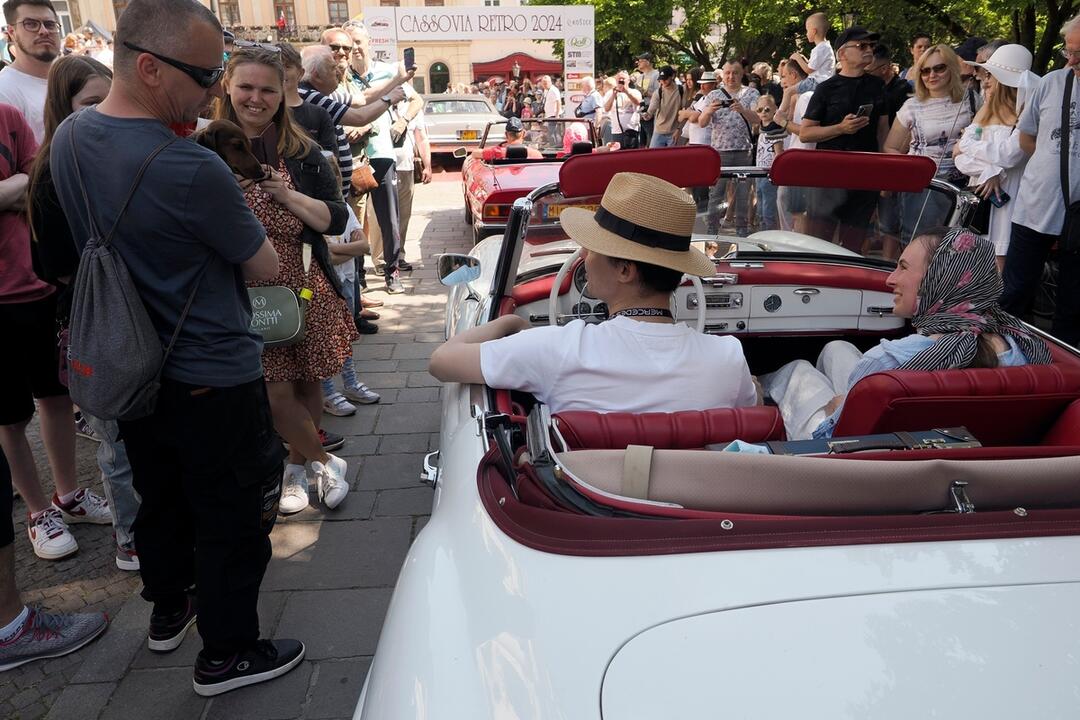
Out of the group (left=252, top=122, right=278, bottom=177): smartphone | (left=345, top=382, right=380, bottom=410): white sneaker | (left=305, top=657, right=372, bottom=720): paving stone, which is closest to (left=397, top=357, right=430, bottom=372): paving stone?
(left=345, top=382, right=380, bottom=410): white sneaker

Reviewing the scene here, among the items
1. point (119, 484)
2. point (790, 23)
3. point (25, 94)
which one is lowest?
point (119, 484)

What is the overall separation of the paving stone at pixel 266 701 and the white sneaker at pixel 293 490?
1078 millimetres

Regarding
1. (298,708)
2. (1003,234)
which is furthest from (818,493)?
(1003,234)

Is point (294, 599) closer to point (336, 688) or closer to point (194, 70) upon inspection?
point (336, 688)

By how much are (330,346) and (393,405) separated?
1433 mm

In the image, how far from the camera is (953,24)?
17.1 m

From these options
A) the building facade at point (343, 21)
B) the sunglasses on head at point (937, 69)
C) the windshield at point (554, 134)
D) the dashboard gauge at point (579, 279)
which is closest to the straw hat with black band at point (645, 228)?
the dashboard gauge at point (579, 279)

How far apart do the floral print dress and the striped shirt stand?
1946 mm

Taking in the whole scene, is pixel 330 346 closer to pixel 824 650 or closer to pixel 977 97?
pixel 824 650

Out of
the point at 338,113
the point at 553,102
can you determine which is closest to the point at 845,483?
the point at 338,113

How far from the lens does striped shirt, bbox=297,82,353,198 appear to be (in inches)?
201

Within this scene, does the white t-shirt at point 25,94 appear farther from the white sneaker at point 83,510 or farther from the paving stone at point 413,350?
the paving stone at point 413,350

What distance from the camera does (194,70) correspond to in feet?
6.28

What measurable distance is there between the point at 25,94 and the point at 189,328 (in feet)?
8.26
